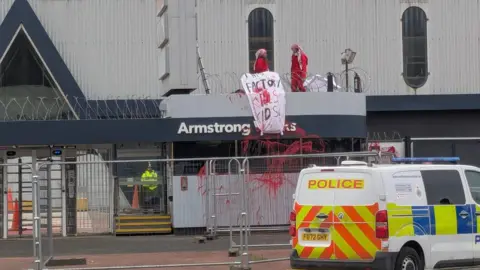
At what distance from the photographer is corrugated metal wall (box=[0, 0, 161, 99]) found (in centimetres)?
2766

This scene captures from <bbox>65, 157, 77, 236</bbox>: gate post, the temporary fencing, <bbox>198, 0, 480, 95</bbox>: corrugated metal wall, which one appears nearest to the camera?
the temporary fencing

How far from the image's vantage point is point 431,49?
29156 millimetres

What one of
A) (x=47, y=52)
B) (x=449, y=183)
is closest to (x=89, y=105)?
(x=47, y=52)

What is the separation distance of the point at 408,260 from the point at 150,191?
33.6 feet

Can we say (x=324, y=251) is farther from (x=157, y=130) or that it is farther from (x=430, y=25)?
(x=430, y=25)

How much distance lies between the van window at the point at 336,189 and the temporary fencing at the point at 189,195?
7.94 ft

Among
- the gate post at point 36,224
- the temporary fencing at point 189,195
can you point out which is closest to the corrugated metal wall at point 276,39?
the temporary fencing at point 189,195

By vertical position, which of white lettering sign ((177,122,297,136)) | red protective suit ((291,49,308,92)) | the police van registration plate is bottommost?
the police van registration plate

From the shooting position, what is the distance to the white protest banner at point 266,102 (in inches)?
838

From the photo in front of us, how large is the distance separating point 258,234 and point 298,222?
197 inches

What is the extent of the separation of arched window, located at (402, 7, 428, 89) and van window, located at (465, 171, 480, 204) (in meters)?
15.6

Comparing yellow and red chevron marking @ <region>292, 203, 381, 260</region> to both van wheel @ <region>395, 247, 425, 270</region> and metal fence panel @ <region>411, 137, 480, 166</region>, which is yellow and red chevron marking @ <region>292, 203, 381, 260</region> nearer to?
van wheel @ <region>395, 247, 425, 270</region>

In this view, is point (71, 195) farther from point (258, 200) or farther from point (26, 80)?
point (258, 200)

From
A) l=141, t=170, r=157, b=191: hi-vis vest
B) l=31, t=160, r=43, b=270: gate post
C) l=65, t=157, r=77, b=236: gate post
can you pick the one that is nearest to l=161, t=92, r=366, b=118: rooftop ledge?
l=141, t=170, r=157, b=191: hi-vis vest
